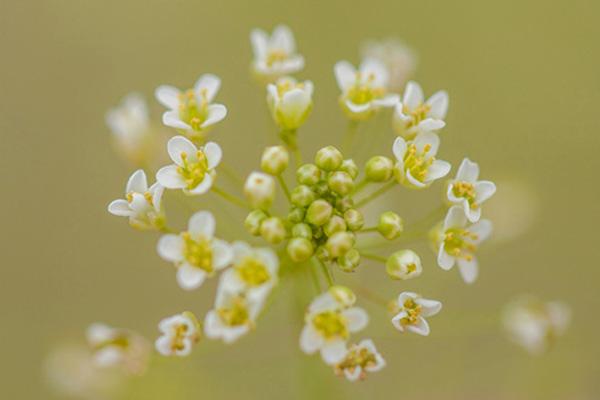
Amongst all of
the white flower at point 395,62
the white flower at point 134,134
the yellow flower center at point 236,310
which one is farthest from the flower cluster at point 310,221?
the white flower at point 395,62

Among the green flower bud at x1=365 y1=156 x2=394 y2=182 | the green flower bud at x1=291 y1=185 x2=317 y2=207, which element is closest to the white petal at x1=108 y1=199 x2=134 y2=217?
the green flower bud at x1=291 y1=185 x2=317 y2=207

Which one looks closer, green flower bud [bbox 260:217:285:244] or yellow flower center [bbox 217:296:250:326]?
yellow flower center [bbox 217:296:250:326]

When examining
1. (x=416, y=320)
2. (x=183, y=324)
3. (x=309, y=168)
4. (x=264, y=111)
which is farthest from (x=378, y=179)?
(x=264, y=111)

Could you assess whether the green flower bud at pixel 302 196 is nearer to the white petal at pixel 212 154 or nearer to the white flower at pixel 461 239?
the white petal at pixel 212 154

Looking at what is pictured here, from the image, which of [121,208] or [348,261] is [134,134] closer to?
[121,208]

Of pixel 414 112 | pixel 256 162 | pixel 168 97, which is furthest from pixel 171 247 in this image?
pixel 256 162

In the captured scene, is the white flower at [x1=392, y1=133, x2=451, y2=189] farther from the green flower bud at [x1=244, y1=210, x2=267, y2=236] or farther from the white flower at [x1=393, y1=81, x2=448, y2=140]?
the green flower bud at [x1=244, y1=210, x2=267, y2=236]

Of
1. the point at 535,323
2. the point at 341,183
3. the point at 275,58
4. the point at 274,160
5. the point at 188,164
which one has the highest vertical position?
the point at 275,58
